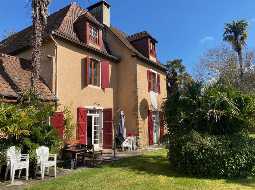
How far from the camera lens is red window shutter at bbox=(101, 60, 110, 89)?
A: 741 inches

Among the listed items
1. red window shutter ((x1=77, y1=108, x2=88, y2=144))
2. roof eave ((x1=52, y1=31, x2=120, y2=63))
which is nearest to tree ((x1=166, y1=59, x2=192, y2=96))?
roof eave ((x1=52, y1=31, x2=120, y2=63))

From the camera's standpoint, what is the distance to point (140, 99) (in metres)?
20.5

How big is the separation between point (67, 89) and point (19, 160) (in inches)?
269

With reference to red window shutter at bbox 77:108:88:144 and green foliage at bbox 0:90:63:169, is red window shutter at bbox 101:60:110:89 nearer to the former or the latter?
red window shutter at bbox 77:108:88:144

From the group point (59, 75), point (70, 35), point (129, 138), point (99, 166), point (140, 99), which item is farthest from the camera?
point (140, 99)

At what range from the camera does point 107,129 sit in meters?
18.9

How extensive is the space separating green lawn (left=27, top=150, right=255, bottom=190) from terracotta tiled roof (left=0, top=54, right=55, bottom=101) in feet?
15.6

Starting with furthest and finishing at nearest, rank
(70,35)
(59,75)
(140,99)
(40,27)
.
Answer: (140,99) < (70,35) < (59,75) < (40,27)

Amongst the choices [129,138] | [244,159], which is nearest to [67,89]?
[129,138]

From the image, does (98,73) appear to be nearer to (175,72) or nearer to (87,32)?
(87,32)

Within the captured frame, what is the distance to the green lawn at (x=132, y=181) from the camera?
8.84 meters

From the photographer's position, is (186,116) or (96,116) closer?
(186,116)

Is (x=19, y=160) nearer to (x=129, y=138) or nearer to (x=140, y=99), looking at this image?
(x=129, y=138)

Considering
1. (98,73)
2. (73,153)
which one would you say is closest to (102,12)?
(98,73)
